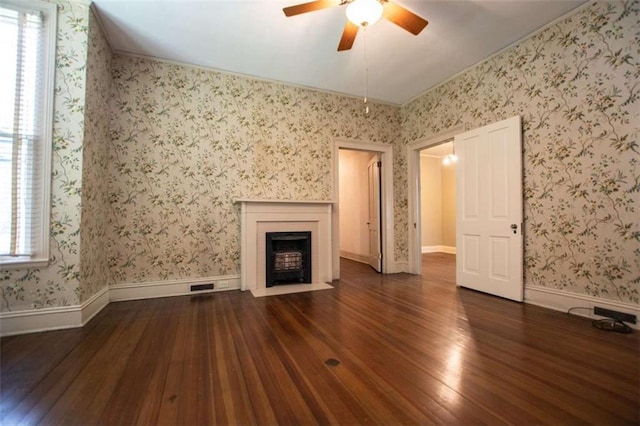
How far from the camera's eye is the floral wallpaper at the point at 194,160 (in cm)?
317

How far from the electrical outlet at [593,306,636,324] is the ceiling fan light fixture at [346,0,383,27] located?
10.4ft

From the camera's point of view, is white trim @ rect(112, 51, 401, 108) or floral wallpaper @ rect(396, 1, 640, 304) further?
Answer: white trim @ rect(112, 51, 401, 108)

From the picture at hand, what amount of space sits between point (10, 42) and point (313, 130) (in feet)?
10.2

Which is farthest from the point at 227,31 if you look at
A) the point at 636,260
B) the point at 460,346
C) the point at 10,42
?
the point at 636,260

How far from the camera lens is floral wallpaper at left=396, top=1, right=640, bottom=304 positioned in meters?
2.29

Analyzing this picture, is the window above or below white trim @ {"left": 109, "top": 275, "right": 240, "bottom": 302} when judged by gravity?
above

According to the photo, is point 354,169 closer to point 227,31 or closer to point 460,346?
point 227,31

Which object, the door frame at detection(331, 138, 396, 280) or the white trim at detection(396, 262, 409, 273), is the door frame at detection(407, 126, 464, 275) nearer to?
the white trim at detection(396, 262, 409, 273)

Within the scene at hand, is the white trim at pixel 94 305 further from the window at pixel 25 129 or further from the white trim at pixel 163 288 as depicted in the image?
the window at pixel 25 129

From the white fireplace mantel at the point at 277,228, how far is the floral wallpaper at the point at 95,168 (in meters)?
1.43

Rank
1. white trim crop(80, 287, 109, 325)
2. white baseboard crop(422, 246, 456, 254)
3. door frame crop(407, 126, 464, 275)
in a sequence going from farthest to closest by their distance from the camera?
white baseboard crop(422, 246, 456, 254) < door frame crop(407, 126, 464, 275) < white trim crop(80, 287, 109, 325)

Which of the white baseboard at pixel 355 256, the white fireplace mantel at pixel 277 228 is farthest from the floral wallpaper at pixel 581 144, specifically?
the white baseboard at pixel 355 256

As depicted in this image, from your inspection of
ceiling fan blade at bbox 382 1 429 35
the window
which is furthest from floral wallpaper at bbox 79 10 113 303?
ceiling fan blade at bbox 382 1 429 35

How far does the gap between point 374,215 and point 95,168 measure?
13.1 feet
